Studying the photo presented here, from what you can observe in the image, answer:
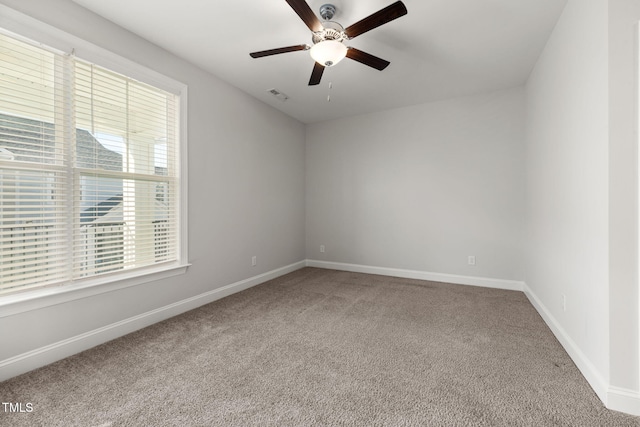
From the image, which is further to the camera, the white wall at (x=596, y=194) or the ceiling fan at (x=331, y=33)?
the ceiling fan at (x=331, y=33)

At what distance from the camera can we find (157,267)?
8.82 ft

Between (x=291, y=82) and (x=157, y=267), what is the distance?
2.51 metres

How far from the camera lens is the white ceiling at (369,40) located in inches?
83.2

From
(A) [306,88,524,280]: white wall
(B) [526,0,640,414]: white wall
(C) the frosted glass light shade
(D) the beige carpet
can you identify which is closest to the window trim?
(D) the beige carpet

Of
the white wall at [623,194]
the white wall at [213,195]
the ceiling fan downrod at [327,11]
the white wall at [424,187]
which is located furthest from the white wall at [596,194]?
the white wall at [213,195]

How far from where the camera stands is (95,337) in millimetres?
2184

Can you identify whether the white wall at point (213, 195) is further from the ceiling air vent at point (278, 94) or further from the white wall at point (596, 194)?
the white wall at point (596, 194)

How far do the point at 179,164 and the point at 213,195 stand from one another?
520 millimetres

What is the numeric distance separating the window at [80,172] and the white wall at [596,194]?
3.28 m

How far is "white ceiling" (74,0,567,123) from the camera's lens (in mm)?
2113

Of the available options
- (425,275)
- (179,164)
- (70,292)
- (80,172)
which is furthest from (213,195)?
(425,275)

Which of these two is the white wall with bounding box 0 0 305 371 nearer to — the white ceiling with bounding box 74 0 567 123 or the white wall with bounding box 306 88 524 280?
the white ceiling with bounding box 74 0 567 123

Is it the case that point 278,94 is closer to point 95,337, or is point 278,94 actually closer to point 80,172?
point 80,172

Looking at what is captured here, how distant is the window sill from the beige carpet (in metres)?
0.43
